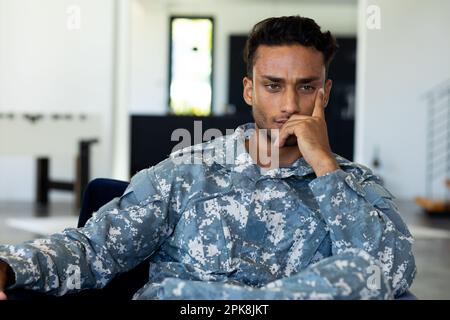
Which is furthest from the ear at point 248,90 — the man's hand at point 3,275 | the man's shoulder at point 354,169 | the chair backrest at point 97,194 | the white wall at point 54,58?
the white wall at point 54,58

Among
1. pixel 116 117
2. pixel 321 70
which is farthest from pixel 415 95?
pixel 321 70

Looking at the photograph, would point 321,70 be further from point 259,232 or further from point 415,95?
point 415,95

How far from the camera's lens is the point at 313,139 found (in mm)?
1691

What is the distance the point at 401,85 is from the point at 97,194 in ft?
24.1

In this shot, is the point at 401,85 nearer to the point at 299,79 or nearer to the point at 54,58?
the point at 54,58

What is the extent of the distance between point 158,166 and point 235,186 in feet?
0.62

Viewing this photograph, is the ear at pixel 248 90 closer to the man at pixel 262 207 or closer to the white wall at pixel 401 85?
the man at pixel 262 207

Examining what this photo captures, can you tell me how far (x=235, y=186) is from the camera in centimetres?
179

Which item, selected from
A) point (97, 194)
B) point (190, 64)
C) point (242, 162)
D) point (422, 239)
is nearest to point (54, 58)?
point (190, 64)

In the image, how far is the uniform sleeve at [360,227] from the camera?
1607 mm

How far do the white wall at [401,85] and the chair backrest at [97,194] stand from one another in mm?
6994

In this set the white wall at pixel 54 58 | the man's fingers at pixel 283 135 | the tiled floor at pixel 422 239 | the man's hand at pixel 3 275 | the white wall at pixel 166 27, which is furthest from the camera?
the white wall at pixel 166 27

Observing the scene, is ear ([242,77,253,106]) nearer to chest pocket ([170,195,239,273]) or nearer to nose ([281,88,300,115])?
nose ([281,88,300,115])

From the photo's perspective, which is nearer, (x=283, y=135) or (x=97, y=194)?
(x=283, y=135)
